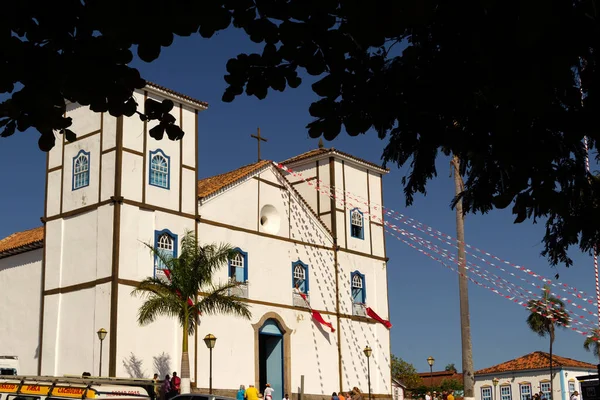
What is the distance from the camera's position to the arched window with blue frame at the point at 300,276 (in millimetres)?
34062

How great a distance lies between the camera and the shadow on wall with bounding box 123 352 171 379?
86.6 feet

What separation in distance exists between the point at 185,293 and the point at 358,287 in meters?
12.6

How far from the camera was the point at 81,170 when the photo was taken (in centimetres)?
2942

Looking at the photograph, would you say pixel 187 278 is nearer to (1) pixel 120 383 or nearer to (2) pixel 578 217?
(1) pixel 120 383

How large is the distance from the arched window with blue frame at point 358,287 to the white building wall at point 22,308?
1371 cm

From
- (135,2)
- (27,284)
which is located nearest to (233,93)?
(135,2)

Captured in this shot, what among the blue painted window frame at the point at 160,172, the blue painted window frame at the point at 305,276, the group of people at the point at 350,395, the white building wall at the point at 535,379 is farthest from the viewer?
the white building wall at the point at 535,379

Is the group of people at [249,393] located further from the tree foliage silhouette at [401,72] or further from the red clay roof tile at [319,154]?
the tree foliage silhouette at [401,72]

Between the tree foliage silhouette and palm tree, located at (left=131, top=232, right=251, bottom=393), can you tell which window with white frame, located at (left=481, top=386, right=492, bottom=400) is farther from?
the tree foliage silhouette

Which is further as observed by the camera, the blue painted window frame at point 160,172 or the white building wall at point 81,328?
the blue painted window frame at point 160,172

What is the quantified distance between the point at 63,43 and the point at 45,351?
25.7 metres

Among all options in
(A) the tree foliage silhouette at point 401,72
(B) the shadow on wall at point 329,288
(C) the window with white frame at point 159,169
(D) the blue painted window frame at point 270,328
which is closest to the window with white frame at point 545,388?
(B) the shadow on wall at point 329,288

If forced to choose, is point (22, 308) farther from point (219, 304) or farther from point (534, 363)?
point (534, 363)

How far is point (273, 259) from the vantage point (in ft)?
109
